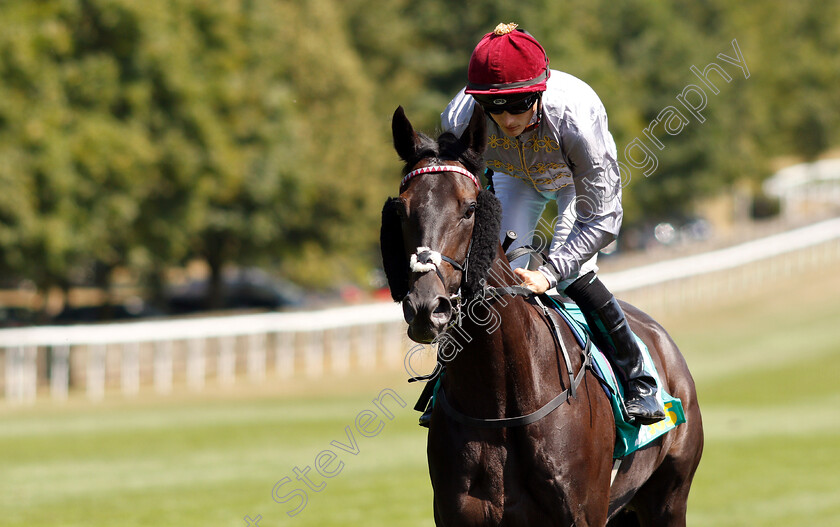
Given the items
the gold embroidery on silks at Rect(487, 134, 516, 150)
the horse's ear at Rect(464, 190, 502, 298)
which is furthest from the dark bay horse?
the gold embroidery on silks at Rect(487, 134, 516, 150)

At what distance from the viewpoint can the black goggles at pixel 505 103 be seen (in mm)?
4273

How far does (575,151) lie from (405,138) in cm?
86

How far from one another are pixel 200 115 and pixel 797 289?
18.3 metres

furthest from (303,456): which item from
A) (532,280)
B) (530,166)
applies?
(532,280)

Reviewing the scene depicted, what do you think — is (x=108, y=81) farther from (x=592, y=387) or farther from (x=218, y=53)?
(x=592, y=387)

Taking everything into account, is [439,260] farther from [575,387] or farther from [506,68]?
[575,387]

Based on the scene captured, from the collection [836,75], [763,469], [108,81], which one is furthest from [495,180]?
[836,75]

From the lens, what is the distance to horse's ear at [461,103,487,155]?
13.3ft

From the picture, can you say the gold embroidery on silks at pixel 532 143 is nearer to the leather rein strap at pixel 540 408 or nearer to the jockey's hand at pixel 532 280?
the leather rein strap at pixel 540 408

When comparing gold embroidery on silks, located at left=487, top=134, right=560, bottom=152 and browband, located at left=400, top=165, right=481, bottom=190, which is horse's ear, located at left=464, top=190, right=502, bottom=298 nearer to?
browband, located at left=400, top=165, right=481, bottom=190

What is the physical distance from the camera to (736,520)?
28.5 ft

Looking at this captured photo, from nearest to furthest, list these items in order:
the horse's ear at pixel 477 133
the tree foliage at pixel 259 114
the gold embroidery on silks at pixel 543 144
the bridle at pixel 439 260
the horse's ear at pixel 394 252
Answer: the bridle at pixel 439 260, the horse's ear at pixel 394 252, the horse's ear at pixel 477 133, the gold embroidery on silks at pixel 543 144, the tree foliage at pixel 259 114

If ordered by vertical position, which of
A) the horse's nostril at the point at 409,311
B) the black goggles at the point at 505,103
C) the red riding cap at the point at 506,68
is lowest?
the horse's nostril at the point at 409,311

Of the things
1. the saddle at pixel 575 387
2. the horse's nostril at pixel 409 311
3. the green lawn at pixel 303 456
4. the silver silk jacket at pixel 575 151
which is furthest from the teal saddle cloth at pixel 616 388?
the green lawn at pixel 303 456
